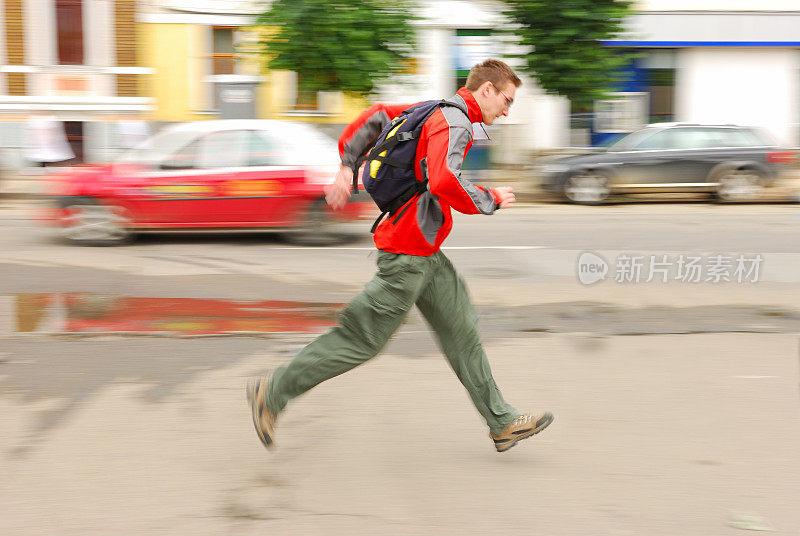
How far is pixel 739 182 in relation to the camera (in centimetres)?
1566

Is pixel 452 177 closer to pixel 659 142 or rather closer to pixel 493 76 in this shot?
pixel 493 76

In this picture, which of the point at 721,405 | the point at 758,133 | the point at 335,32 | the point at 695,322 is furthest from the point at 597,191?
the point at 721,405

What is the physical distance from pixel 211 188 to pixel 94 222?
1.40 metres

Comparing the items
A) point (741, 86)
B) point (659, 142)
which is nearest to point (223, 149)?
point (659, 142)

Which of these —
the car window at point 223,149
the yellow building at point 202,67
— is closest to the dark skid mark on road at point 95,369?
the car window at point 223,149

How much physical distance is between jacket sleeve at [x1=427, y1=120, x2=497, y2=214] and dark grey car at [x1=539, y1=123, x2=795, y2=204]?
490 inches

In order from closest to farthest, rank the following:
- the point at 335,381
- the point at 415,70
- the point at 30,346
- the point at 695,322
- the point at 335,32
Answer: the point at 335,381 → the point at 30,346 → the point at 695,322 → the point at 335,32 → the point at 415,70

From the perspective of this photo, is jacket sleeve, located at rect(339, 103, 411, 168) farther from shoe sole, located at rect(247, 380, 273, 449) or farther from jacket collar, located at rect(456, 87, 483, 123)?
shoe sole, located at rect(247, 380, 273, 449)

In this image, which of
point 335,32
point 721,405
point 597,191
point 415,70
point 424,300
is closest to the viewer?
point 424,300

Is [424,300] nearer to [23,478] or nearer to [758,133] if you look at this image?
[23,478]

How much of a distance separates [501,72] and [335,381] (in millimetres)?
2061

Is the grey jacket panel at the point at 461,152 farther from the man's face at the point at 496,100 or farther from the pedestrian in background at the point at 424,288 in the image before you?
the man's face at the point at 496,100

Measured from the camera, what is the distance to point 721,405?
4.70 m

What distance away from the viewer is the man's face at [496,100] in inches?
147
